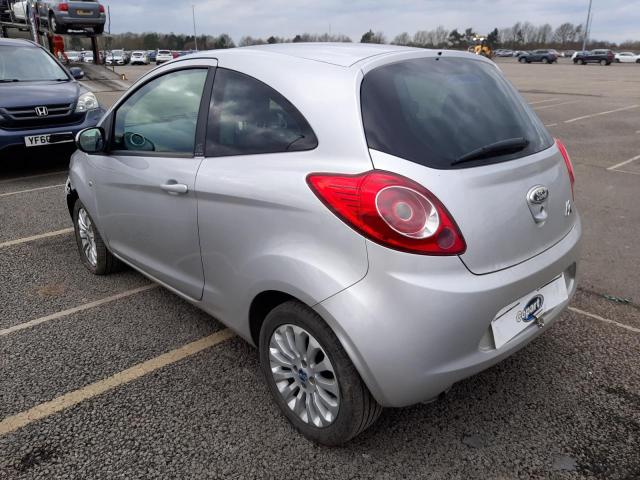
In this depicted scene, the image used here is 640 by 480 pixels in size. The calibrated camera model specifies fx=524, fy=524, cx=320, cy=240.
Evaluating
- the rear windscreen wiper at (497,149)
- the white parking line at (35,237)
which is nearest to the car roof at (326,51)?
the rear windscreen wiper at (497,149)

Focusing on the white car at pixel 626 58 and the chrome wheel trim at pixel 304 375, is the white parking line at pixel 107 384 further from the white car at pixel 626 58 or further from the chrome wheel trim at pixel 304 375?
the white car at pixel 626 58

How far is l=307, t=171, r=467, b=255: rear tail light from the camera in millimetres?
1886

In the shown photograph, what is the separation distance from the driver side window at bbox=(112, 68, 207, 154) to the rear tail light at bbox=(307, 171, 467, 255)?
45.3 inches

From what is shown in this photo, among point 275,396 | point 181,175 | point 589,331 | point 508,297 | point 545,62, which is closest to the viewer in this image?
point 508,297

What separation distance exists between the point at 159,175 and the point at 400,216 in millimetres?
1494

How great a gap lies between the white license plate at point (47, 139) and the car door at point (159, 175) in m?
3.97

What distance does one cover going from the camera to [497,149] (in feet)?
7.16

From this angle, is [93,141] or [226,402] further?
[93,141]

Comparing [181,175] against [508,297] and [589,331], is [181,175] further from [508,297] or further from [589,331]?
[589,331]

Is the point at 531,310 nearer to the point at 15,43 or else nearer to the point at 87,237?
the point at 87,237

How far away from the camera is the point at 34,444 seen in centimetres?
231

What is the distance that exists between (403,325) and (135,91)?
2381mm

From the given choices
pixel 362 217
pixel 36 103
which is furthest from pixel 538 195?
pixel 36 103

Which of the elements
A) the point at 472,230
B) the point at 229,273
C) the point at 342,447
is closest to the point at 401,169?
the point at 472,230
